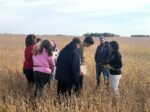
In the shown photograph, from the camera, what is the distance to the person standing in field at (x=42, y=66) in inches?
381

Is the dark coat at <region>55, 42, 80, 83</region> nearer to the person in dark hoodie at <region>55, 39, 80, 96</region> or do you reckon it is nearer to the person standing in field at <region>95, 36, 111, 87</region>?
the person in dark hoodie at <region>55, 39, 80, 96</region>

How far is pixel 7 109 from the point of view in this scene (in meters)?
8.84

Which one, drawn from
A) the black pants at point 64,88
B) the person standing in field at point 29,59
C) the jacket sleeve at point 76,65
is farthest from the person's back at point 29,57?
the jacket sleeve at point 76,65

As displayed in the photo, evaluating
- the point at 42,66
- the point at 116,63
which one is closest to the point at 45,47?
the point at 42,66

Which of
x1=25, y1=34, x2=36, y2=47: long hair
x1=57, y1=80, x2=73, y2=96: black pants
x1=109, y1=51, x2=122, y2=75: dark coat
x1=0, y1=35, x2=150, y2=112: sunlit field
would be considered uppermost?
x1=25, y1=34, x2=36, y2=47: long hair

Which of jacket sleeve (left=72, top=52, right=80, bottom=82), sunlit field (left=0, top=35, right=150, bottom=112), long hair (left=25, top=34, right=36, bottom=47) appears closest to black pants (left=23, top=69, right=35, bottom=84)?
sunlit field (left=0, top=35, right=150, bottom=112)

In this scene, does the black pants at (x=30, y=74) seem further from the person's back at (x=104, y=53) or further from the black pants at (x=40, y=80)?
the person's back at (x=104, y=53)

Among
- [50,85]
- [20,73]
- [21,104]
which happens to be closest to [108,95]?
[50,85]

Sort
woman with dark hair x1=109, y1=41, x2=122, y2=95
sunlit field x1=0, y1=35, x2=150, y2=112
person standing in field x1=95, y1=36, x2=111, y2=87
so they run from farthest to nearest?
person standing in field x1=95, y1=36, x2=111, y2=87, woman with dark hair x1=109, y1=41, x2=122, y2=95, sunlit field x1=0, y1=35, x2=150, y2=112

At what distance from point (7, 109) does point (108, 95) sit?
2.53 m

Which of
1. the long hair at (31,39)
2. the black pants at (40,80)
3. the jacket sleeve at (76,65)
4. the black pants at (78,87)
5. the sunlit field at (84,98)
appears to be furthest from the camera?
the long hair at (31,39)

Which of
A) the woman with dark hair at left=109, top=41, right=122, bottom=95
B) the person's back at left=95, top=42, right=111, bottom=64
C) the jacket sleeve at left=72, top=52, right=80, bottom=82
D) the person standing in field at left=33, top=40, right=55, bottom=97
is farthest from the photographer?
the person's back at left=95, top=42, right=111, bottom=64

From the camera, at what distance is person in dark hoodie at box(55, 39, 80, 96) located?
29.4 feet

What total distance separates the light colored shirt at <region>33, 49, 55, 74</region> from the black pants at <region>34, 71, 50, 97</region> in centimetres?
10
